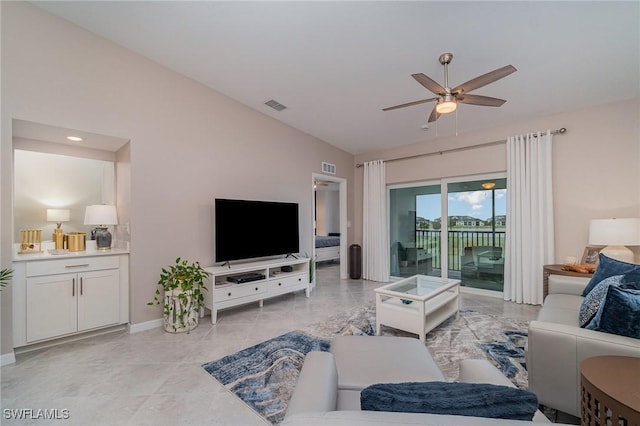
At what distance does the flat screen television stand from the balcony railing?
254 centimetres

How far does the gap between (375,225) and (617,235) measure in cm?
340

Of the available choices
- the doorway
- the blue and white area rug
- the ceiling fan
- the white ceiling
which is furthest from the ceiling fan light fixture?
the doorway

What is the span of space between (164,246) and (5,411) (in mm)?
1800

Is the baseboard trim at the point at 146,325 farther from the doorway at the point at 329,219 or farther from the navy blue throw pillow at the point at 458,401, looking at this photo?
the navy blue throw pillow at the point at 458,401

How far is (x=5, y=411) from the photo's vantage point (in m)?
1.81

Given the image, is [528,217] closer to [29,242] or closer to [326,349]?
[326,349]

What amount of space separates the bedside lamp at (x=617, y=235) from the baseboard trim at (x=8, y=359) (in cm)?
607

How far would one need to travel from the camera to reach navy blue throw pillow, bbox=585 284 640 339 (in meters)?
1.50

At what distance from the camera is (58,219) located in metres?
3.44

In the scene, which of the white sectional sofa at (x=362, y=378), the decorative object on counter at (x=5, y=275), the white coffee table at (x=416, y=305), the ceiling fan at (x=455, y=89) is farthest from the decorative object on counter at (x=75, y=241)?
the ceiling fan at (x=455, y=89)

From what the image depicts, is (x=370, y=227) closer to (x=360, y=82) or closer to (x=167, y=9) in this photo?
(x=360, y=82)

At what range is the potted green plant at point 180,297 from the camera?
3117 mm

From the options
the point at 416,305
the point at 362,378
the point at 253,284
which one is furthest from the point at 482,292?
the point at 362,378

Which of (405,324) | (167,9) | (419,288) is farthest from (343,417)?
(167,9)
